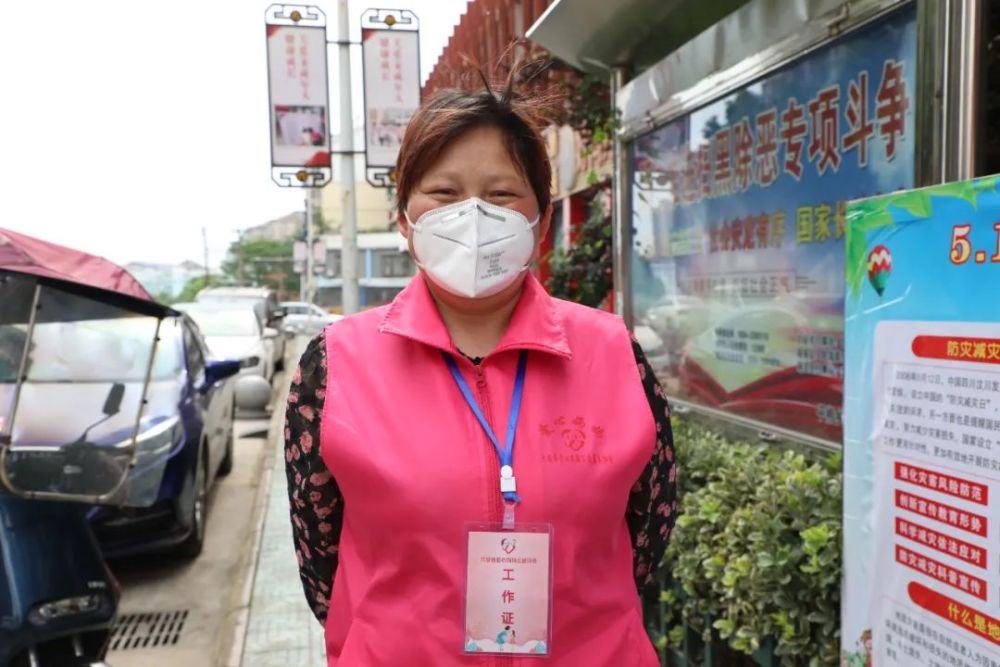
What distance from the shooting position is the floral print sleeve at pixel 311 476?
1506 millimetres

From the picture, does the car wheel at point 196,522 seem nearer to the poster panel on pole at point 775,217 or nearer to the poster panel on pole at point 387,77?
the poster panel on pole at point 775,217

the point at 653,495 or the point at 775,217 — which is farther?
the point at 775,217

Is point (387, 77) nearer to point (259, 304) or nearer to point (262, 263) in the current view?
point (259, 304)

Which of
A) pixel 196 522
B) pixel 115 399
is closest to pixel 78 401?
pixel 115 399

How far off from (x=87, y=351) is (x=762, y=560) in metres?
3.57

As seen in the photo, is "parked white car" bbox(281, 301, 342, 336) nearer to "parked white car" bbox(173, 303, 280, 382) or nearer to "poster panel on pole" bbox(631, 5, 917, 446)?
"parked white car" bbox(173, 303, 280, 382)

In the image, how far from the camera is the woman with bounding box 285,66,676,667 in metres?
1.36

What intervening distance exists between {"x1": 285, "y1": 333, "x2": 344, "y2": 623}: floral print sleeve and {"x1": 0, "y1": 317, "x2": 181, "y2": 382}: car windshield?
6.69 feet

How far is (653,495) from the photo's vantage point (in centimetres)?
165

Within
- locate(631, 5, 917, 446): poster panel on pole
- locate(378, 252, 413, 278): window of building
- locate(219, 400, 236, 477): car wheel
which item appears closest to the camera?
locate(631, 5, 917, 446): poster panel on pole

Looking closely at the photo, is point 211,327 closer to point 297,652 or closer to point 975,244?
point 297,652

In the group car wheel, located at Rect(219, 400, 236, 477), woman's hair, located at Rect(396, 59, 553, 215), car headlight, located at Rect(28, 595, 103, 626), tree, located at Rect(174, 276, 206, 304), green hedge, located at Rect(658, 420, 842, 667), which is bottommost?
car wheel, located at Rect(219, 400, 236, 477)

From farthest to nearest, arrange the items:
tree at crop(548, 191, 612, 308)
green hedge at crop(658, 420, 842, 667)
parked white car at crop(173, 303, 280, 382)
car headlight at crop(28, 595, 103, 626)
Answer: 1. parked white car at crop(173, 303, 280, 382)
2. tree at crop(548, 191, 612, 308)
3. car headlight at crop(28, 595, 103, 626)
4. green hedge at crop(658, 420, 842, 667)

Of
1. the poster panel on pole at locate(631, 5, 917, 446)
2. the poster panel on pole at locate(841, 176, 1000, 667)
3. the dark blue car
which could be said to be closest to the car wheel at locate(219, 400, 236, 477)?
the dark blue car
